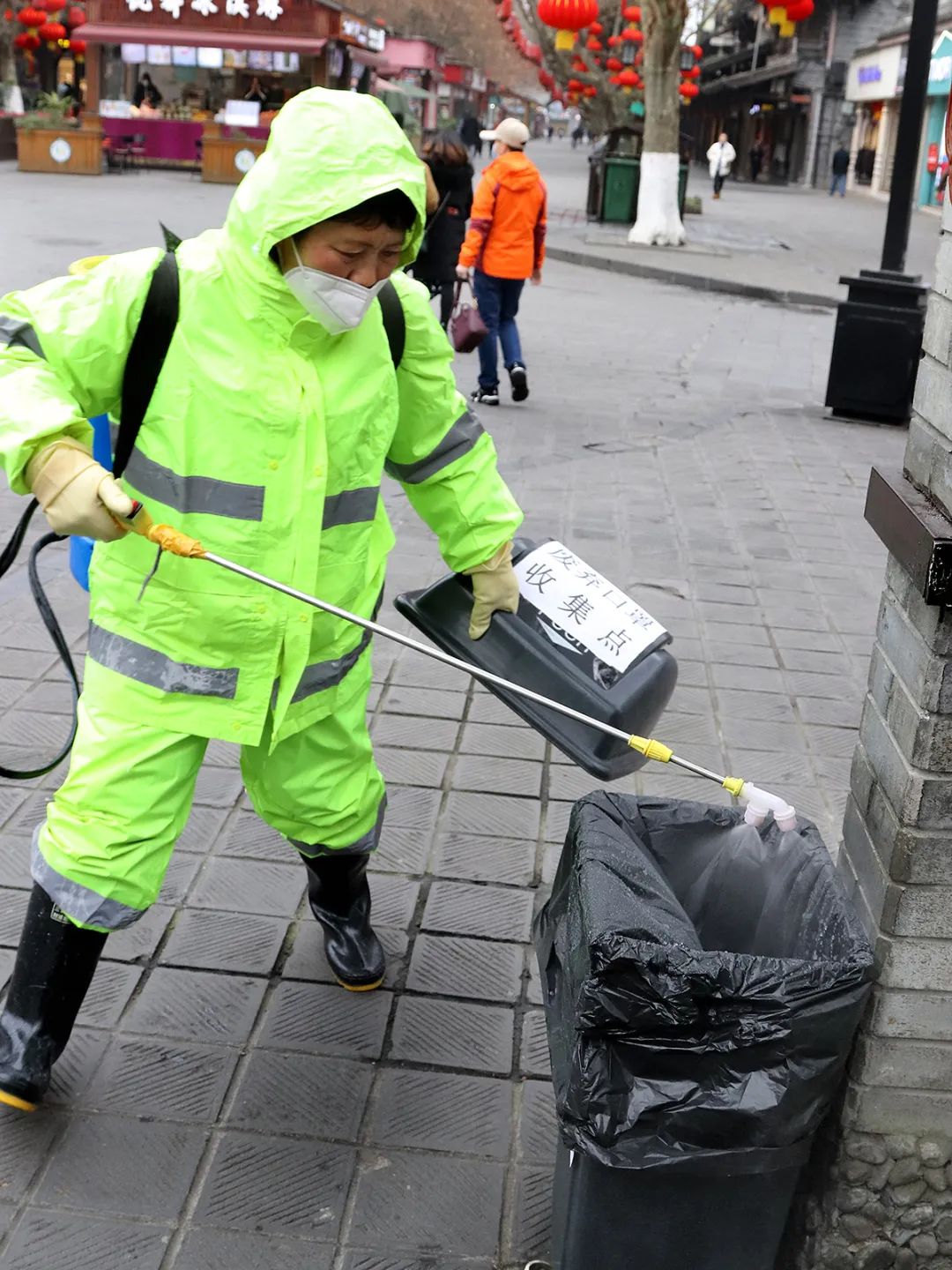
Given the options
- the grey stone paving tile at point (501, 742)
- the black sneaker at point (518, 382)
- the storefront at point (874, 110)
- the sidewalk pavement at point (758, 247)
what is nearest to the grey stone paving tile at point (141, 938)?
the grey stone paving tile at point (501, 742)

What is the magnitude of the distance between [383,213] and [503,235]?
7.15 m

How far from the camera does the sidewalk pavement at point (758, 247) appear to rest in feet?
56.5

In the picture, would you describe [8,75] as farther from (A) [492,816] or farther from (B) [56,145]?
(A) [492,816]

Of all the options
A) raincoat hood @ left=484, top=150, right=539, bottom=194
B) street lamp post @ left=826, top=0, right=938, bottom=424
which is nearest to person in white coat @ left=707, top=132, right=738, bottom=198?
street lamp post @ left=826, top=0, right=938, bottom=424

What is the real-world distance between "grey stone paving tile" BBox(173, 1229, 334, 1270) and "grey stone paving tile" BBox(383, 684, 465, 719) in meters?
2.32

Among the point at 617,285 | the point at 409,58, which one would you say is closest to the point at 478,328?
the point at 617,285

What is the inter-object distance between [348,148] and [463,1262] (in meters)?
1.86

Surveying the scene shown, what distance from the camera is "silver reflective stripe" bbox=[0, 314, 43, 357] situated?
7.76ft

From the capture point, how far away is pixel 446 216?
10.7m

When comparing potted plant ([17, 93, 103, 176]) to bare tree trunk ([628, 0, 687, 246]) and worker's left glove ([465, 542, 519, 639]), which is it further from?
worker's left glove ([465, 542, 519, 639])

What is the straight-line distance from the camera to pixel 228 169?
28.1 m

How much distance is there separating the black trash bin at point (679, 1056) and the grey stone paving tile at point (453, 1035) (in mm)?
676

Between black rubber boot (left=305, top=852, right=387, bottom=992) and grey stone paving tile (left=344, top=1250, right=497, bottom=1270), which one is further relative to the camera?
black rubber boot (left=305, top=852, right=387, bottom=992)

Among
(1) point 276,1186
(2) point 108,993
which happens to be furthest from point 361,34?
(1) point 276,1186
